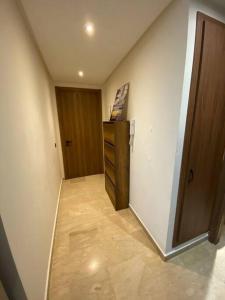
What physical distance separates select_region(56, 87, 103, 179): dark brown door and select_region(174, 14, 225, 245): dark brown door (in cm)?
265

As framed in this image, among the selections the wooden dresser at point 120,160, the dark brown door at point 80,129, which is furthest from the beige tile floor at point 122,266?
the dark brown door at point 80,129

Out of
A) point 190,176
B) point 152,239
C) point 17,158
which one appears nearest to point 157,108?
point 190,176

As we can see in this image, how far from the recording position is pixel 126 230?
180 cm

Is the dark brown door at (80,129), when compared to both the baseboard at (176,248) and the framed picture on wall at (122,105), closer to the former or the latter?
the framed picture on wall at (122,105)

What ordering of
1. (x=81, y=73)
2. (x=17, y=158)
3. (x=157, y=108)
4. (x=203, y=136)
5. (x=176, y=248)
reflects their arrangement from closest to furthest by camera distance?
(x=17, y=158) → (x=203, y=136) → (x=157, y=108) → (x=176, y=248) → (x=81, y=73)

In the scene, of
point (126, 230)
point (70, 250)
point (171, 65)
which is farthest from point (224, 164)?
point (70, 250)

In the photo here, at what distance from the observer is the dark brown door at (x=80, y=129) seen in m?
3.19

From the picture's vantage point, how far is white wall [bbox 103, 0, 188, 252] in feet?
3.50

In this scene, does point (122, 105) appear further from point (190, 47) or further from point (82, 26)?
point (190, 47)

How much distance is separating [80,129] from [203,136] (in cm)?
280

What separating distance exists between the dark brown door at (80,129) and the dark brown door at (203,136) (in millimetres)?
2646

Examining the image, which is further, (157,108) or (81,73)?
(81,73)

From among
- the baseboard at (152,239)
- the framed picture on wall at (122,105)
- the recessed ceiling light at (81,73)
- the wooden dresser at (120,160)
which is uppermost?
the recessed ceiling light at (81,73)

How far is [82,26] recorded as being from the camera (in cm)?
134
